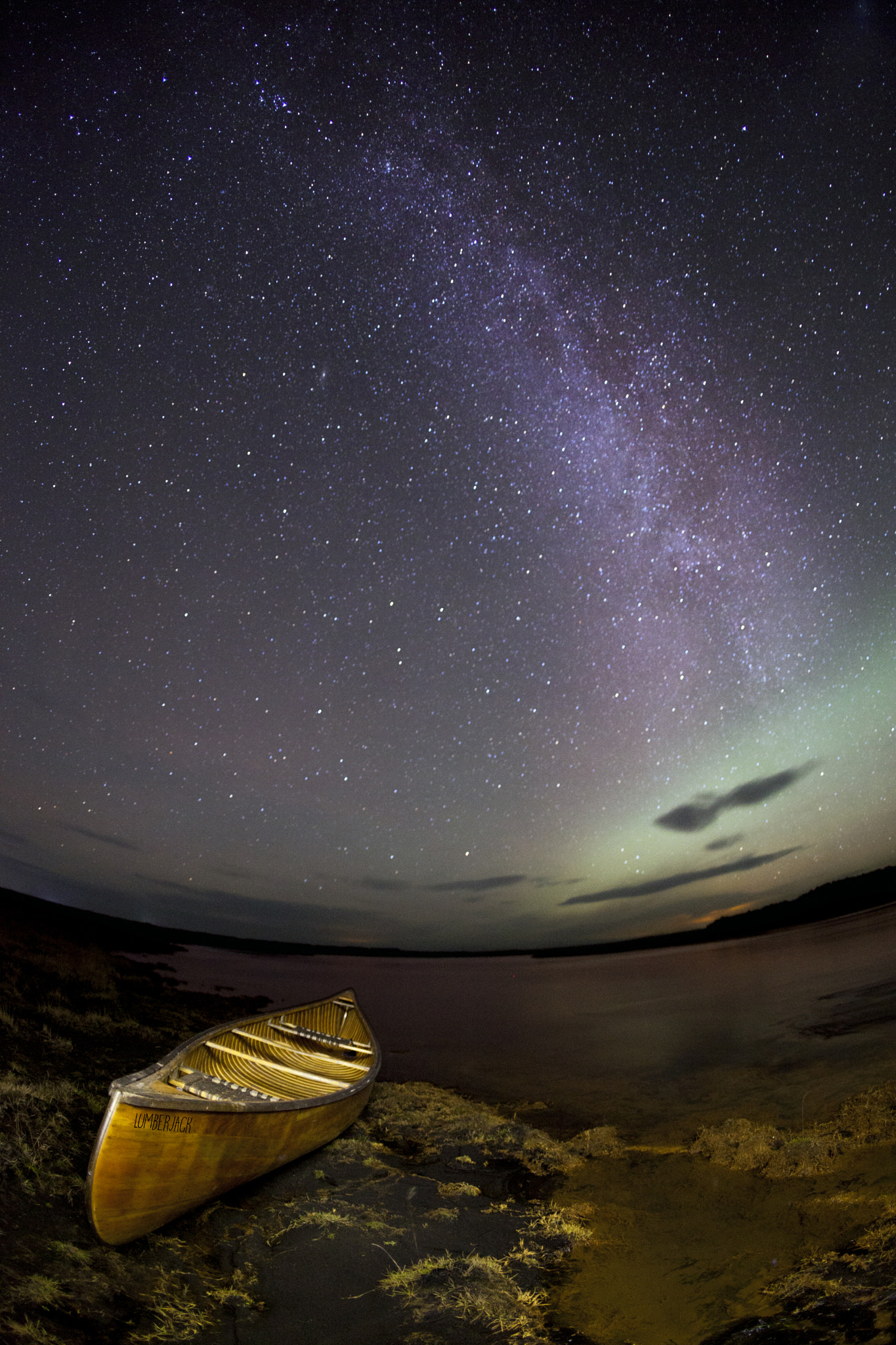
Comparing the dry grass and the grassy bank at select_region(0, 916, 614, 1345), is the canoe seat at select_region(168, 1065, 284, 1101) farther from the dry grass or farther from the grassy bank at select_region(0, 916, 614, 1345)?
the dry grass

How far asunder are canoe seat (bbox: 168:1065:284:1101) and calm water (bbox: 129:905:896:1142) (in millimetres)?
7556

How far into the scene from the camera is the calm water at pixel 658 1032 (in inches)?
493

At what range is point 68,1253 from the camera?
4.84 meters

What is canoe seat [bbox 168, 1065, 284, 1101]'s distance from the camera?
20.2 ft

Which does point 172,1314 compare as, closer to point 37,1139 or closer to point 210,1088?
point 210,1088

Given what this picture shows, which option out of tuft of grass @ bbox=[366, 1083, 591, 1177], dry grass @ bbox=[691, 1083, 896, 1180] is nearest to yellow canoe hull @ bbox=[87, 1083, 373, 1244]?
tuft of grass @ bbox=[366, 1083, 591, 1177]

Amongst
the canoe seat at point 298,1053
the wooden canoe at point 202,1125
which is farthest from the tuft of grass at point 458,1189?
the canoe seat at point 298,1053

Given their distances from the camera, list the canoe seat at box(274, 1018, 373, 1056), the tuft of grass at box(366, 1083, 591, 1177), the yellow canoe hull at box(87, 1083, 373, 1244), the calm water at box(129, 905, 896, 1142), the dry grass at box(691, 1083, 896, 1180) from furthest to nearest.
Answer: the calm water at box(129, 905, 896, 1142), the canoe seat at box(274, 1018, 373, 1056), the tuft of grass at box(366, 1083, 591, 1177), the dry grass at box(691, 1083, 896, 1180), the yellow canoe hull at box(87, 1083, 373, 1244)

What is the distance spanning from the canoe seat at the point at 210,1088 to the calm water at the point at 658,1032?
7.56 meters

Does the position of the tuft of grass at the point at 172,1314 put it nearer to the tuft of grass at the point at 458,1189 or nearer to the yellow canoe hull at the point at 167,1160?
the yellow canoe hull at the point at 167,1160

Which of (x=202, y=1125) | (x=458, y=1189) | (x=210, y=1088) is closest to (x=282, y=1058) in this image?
(x=458, y=1189)

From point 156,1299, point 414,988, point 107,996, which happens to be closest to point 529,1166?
point 156,1299

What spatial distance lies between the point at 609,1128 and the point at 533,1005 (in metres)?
23.2

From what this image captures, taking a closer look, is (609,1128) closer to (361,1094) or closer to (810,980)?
(361,1094)
